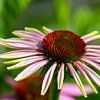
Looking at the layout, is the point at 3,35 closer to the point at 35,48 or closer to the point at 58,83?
the point at 35,48

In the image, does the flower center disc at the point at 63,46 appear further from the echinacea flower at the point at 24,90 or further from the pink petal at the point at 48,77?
the echinacea flower at the point at 24,90

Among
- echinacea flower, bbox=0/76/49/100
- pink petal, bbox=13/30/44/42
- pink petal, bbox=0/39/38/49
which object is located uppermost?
pink petal, bbox=13/30/44/42

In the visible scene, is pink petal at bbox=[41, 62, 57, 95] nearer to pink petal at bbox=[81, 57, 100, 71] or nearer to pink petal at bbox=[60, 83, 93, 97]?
pink petal at bbox=[81, 57, 100, 71]

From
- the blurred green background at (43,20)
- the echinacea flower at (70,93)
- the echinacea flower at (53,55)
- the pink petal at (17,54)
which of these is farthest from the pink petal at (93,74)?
the blurred green background at (43,20)

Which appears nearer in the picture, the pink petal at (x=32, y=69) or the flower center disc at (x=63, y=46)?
the pink petal at (x=32, y=69)

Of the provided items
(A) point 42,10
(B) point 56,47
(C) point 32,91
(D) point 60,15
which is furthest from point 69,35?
(A) point 42,10

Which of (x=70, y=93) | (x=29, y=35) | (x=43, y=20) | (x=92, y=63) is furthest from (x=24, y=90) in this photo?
(x=43, y=20)

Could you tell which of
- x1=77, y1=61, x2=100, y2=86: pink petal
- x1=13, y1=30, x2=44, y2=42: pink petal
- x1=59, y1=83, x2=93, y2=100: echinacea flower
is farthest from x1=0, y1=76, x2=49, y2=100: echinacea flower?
x1=77, y1=61, x2=100, y2=86: pink petal

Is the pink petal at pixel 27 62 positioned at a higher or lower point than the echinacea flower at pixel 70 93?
higher
